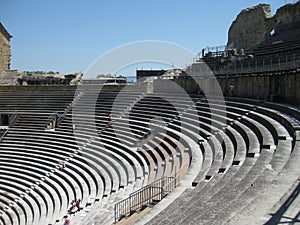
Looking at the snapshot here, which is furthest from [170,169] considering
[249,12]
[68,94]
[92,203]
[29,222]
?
[249,12]

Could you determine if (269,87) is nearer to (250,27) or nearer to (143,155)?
(143,155)

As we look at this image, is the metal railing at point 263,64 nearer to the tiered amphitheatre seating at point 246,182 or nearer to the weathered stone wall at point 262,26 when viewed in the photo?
the tiered amphitheatre seating at point 246,182

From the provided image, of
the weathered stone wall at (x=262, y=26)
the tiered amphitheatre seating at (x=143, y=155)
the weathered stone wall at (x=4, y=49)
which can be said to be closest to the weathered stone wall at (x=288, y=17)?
the weathered stone wall at (x=262, y=26)

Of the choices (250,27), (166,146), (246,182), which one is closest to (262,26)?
(250,27)

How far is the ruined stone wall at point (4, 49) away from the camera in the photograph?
29531 mm

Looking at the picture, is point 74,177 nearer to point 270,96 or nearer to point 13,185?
point 13,185

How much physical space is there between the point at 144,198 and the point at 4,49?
26.4m

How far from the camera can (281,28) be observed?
23188 mm

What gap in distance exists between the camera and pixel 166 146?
11.6 metres

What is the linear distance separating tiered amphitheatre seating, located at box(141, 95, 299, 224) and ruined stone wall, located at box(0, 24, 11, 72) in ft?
83.1

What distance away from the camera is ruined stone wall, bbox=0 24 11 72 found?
1163 inches

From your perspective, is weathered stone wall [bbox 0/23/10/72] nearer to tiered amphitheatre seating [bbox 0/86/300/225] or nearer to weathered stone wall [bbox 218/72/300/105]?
tiered amphitheatre seating [bbox 0/86/300/225]

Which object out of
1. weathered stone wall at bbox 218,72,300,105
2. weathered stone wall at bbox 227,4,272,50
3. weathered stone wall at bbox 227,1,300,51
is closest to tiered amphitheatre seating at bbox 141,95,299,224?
weathered stone wall at bbox 218,72,300,105

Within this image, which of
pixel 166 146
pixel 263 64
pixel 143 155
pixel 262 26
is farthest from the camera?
pixel 262 26
